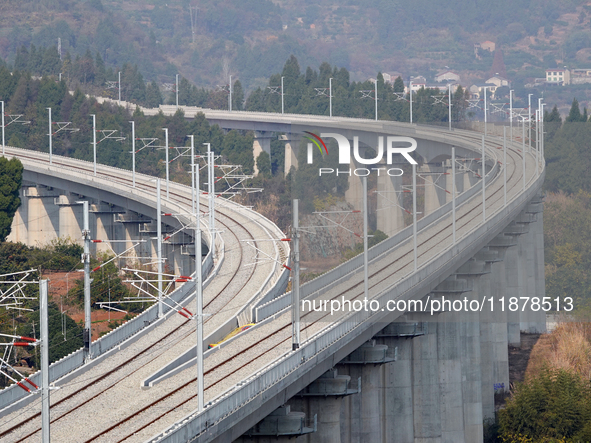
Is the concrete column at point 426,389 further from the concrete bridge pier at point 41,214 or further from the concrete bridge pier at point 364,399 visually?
the concrete bridge pier at point 41,214

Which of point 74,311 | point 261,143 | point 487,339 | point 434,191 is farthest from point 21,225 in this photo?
point 261,143

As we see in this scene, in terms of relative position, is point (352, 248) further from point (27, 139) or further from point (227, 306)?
point (27, 139)

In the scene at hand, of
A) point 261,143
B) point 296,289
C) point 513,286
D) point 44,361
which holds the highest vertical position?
point 261,143

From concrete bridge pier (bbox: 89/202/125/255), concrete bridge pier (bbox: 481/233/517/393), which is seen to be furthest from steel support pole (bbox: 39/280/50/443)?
concrete bridge pier (bbox: 89/202/125/255)

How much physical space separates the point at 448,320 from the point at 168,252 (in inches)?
1491

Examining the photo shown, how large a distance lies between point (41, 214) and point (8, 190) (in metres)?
18.7

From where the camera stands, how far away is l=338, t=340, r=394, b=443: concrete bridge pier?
63969 millimetres

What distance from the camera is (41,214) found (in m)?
→ 120

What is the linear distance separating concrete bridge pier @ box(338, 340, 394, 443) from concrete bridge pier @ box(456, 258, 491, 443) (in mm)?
14051

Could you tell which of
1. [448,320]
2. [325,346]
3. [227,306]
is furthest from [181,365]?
[448,320]

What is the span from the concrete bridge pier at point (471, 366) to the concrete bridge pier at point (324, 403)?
78.4 ft

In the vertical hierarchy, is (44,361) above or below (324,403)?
above

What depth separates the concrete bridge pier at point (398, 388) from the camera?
229 ft

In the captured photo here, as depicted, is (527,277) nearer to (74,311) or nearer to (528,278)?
(528,278)
